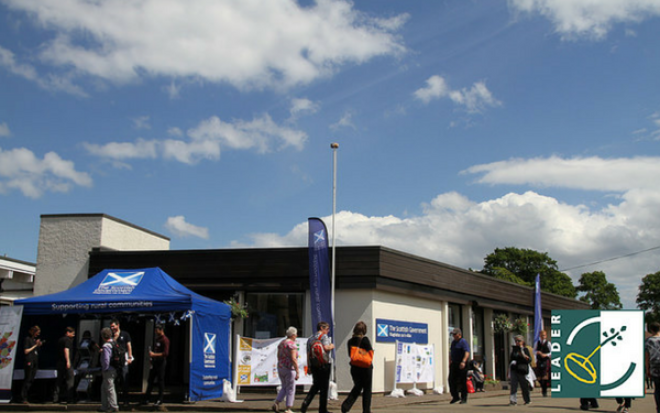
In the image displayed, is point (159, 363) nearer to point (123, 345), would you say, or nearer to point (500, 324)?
point (123, 345)

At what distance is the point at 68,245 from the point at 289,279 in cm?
718

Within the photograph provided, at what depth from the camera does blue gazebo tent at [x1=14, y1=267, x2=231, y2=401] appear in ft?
46.1

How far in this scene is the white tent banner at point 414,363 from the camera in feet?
60.3

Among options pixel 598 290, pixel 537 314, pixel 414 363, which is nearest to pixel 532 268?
pixel 598 290

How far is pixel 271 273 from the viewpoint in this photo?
62.2 ft

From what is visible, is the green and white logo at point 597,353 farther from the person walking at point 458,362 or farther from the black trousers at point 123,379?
the black trousers at point 123,379

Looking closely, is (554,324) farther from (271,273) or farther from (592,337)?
(271,273)

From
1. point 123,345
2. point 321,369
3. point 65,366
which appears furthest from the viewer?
point 65,366

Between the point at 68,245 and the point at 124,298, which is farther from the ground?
the point at 68,245

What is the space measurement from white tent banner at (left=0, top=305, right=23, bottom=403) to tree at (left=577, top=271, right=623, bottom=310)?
60.8 m

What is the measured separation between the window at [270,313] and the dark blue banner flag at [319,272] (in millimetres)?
1988

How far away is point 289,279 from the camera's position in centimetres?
1888

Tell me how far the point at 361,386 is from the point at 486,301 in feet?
47.0

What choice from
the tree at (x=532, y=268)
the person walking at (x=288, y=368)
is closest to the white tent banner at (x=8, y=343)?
the person walking at (x=288, y=368)
